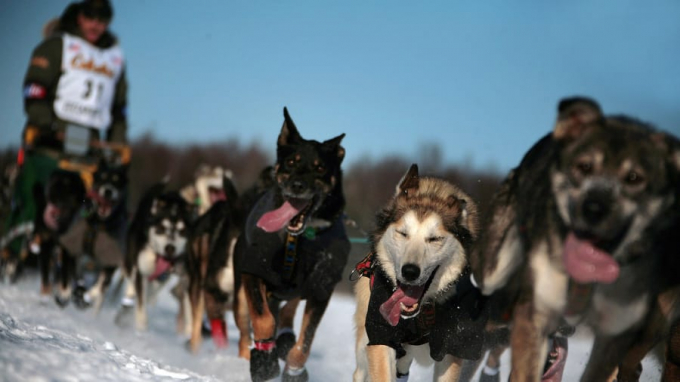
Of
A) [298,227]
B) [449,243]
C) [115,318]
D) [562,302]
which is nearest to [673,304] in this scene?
[562,302]

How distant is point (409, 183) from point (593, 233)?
1616 mm

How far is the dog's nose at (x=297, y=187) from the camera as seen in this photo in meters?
4.64

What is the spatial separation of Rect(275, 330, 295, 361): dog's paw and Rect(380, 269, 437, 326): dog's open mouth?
179 cm

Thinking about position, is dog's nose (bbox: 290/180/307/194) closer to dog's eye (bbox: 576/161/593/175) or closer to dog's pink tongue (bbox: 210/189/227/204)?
dog's eye (bbox: 576/161/593/175)

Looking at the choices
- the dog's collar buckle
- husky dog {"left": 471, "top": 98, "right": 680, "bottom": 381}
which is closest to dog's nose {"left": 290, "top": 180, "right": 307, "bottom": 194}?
the dog's collar buckle

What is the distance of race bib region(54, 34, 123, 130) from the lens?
7.71m

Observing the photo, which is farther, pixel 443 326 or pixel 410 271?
pixel 443 326

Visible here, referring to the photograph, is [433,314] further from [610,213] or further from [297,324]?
[297,324]

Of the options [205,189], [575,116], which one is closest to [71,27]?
[205,189]

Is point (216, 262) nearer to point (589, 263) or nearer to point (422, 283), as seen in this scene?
point (422, 283)

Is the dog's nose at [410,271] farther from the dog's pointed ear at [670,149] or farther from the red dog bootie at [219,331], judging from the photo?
the red dog bootie at [219,331]

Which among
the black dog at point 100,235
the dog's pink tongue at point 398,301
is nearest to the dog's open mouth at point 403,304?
the dog's pink tongue at point 398,301

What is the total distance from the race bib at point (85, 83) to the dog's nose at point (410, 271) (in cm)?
528

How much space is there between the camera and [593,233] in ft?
7.08
